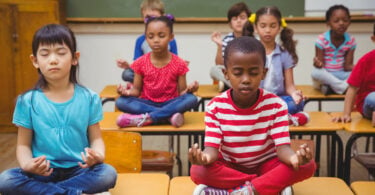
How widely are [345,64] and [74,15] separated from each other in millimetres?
2629

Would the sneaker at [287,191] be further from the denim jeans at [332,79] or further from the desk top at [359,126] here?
the denim jeans at [332,79]

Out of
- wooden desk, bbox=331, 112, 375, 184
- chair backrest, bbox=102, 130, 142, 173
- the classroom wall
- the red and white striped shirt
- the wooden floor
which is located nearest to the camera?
the red and white striped shirt

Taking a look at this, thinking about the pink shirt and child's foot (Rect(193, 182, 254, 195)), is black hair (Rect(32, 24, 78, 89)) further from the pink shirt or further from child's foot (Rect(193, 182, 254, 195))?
the pink shirt

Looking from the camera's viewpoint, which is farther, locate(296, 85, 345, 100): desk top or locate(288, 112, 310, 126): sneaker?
locate(296, 85, 345, 100): desk top

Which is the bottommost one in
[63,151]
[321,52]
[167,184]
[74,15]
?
[167,184]

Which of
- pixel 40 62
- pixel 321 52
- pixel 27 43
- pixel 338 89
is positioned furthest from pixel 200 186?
pixel 27 43

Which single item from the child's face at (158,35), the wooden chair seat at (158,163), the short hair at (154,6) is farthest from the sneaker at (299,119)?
the short hair at (154,6)

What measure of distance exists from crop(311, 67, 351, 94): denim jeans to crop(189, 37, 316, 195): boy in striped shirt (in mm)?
2157

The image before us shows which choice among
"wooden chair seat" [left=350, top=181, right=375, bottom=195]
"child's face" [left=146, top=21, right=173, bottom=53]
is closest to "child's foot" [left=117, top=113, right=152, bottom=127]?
"child's face" [left=146, top=21, right=173, bottom=53]

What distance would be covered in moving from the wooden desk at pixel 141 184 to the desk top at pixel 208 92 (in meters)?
1.78

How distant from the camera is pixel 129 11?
5250mm

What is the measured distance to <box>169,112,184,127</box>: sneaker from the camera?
299cm

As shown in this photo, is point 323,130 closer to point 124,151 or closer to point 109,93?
point 124,151

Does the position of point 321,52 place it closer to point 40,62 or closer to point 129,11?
point 129,11
